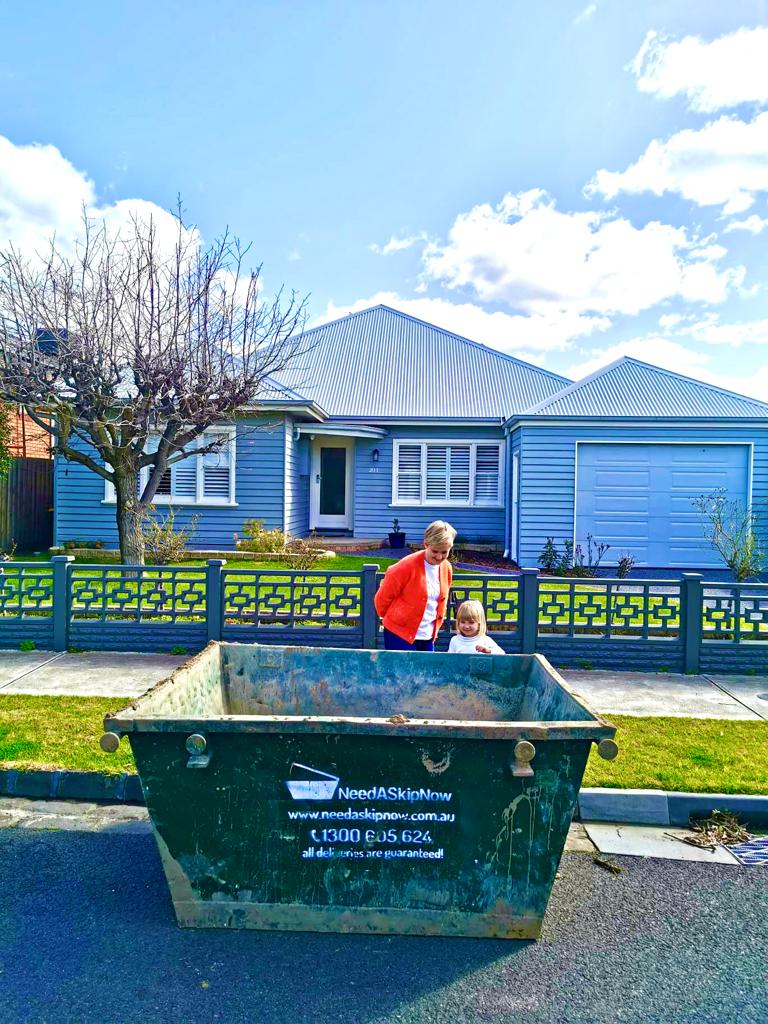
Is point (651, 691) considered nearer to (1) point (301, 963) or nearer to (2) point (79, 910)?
(1) point (301, 963)

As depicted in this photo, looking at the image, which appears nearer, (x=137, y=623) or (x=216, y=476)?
(x=137, y=623)

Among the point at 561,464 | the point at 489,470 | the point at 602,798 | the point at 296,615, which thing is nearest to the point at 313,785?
the point at 602,798

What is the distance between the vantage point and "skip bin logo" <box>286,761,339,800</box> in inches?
120

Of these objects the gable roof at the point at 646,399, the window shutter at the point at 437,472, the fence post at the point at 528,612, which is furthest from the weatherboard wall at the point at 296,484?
the fence post at the point at 528,612

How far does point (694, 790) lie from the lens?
182 inches

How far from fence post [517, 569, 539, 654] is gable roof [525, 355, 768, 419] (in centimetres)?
748

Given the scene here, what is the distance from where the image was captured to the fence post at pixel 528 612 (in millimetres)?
7840

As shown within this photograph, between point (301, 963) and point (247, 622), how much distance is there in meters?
5.49

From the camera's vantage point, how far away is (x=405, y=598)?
5.13m

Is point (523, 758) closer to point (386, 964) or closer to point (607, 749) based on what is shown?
point (607, 749)

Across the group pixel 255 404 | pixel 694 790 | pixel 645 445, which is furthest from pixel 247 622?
pixel 645 445

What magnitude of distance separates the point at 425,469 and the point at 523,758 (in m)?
15.1

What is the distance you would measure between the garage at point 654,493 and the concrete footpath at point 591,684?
7.38 m

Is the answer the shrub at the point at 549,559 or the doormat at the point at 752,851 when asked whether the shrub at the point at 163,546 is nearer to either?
the shrub at the point at 549,559
